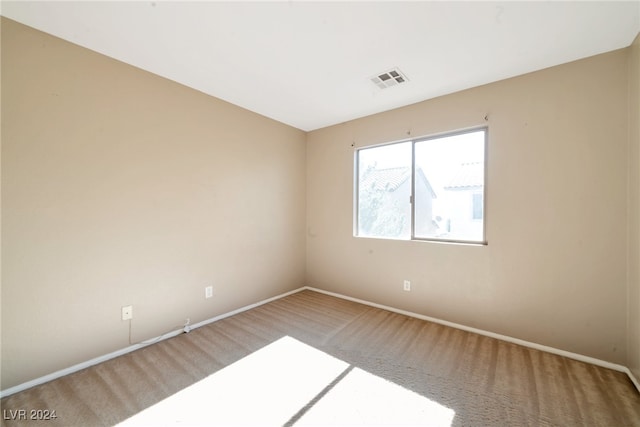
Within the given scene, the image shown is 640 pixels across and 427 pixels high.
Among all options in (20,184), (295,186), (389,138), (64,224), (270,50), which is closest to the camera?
(20,184)

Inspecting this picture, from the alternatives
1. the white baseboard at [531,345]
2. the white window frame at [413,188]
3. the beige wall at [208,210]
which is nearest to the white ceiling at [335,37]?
the beige wall at [208,210]

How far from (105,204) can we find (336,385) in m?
2.33

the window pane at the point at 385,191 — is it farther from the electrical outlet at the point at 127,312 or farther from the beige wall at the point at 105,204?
the electrical outlet at the point at 127,312

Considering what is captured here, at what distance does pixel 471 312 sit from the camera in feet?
8.17

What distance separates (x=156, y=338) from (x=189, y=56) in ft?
8.35

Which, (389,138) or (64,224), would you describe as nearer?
(64,224)

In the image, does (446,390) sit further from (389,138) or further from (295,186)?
(295,186)

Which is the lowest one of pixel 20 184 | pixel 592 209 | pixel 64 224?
pixel 64 224

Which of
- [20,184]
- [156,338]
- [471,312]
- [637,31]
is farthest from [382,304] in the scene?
[20,184]

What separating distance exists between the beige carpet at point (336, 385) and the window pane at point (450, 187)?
3.61 ft

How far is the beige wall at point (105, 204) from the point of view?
1.64 metres

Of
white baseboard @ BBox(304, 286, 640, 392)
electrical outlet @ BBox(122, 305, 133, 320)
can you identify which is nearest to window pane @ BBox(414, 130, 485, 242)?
white baseboard @ BBox(304, 286, 640, 392)

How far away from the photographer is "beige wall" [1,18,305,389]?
64.7 inches

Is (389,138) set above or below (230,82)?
below
